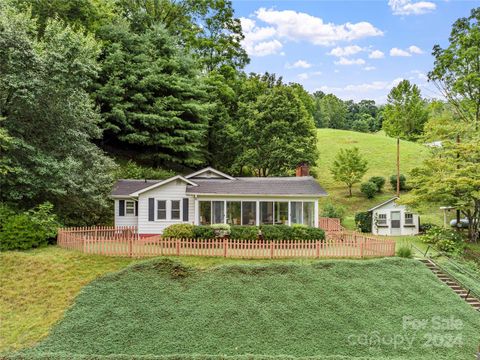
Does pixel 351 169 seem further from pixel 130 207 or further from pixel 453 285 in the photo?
pixel 130 207

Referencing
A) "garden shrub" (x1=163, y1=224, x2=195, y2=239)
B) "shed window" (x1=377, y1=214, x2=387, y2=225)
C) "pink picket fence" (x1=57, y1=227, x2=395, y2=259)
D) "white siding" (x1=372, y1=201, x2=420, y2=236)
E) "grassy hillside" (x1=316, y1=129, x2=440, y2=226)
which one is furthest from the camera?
"grassy hillside" (x1=316, y1=129, x2=440, y2=226)

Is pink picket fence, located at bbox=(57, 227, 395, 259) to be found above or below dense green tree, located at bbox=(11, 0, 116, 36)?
below

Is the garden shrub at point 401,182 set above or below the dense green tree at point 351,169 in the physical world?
below

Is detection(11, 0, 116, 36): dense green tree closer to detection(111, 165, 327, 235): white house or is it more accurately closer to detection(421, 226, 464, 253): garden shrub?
detection(111, 165, 327, 235): white house

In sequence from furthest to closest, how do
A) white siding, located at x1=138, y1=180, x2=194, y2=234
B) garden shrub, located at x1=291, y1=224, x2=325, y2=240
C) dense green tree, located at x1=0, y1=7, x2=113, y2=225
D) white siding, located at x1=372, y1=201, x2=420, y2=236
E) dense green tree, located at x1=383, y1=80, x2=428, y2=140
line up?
dense green tree, located at x1=383, y1=80, x2=428, y2=140, white siding, located at x1=372, y1=201, x2=420, y2=236, white siding, located at x1=138, y1=180, x2=194, y2=234, garden shrub, located at x1=291, y1=224, x2=325, y2=240, dense green tree, located at x1=0, y1=7, x2=113, y2=225

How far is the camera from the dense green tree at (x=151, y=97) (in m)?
28.4

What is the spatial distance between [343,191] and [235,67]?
19.5 metres

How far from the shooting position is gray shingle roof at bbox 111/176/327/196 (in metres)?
19.2

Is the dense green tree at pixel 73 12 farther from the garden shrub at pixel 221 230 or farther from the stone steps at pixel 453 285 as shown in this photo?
the stone steps at pixel 453 285

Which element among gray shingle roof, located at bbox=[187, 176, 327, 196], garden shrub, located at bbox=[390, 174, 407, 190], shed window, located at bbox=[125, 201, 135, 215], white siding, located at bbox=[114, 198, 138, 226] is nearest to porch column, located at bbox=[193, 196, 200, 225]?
gray shingle roof, located at bbox=[187, 176, 327, 196]

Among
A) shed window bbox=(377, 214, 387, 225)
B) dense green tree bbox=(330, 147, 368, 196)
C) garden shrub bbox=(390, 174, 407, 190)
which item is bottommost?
shed window bbox=(377, 214, 387, 225)

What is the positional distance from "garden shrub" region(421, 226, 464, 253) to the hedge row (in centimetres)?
744

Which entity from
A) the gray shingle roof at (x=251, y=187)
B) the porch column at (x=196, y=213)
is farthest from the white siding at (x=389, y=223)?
the porch column at (x=196, y=213)

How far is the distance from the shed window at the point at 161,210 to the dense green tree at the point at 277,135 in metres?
13.5
